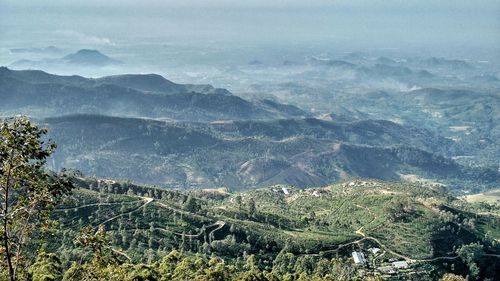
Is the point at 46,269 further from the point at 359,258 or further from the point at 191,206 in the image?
the point at 191,206

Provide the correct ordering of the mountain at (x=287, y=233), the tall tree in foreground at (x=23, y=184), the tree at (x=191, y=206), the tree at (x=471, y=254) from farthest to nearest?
the tree at (x=191, y=206)
the tree at (x=471, y=254)
the mountain at (x=287, y=233)
the tall tree in foreground at (x=23, y=184)

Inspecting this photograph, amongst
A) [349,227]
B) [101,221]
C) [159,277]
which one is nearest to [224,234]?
[101,221]

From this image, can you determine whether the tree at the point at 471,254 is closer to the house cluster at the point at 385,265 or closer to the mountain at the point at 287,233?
the mountain at the point at 287,233

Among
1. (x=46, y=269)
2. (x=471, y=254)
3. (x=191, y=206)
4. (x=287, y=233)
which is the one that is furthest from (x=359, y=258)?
(x=46, y=269)

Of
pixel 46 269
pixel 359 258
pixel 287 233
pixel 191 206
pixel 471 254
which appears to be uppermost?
pixel 46 269

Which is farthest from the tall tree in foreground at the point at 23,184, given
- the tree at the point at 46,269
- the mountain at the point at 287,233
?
the mountain at the point at 287,233

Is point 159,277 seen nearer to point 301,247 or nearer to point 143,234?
point 143,234
